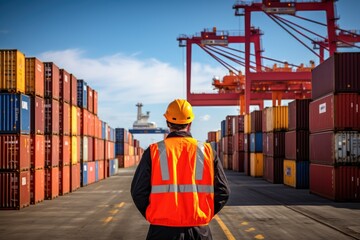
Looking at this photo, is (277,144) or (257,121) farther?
(257,121)

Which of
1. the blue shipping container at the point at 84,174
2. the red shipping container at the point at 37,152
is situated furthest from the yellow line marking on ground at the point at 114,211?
the blue shipping container at the point at 84,174

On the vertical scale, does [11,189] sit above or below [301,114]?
below

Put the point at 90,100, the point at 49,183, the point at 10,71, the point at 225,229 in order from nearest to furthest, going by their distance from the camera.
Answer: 1. the point at 225,229
2. the point at 10,71
3. the point at 49,183
4. the point at 90,100

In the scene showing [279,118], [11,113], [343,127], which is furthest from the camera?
[279,118]

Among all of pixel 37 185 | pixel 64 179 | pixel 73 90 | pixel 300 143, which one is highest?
pixel 73 90

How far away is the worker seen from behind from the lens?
4449 mm

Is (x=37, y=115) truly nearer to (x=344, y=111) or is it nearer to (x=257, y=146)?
(x=344, y=111)

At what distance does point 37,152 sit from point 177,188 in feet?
51.3

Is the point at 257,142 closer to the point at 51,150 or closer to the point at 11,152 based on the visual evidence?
the point at 51,150

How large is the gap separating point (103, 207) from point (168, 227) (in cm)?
1382

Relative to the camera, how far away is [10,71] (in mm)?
17438

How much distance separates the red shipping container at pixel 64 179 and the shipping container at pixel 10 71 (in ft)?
20.5

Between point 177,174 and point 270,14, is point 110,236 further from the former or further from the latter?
point 270,14

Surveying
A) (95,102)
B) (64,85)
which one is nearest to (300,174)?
(64,85)
